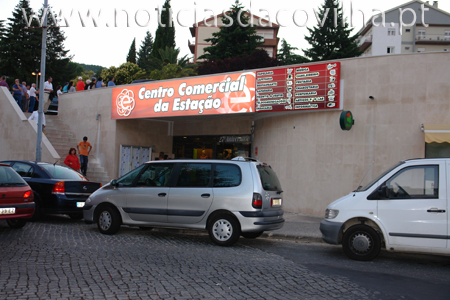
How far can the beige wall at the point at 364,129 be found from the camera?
39.3 ft

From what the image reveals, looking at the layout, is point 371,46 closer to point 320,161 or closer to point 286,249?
point 320,161

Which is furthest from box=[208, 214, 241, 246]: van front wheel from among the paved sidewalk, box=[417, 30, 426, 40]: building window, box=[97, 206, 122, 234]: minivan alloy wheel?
box=[417, 30, 426, 40]: building window

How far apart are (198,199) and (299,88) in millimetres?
6449

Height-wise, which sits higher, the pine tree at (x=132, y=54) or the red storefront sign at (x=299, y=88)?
the pine tree at (x=132, y=54)

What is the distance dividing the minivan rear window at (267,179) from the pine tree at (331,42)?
40.6 meters

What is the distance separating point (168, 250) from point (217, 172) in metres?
1.92

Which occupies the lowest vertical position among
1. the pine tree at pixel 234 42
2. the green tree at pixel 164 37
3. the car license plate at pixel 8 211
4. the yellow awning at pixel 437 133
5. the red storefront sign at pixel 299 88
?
the car license plate at pixel 8 211

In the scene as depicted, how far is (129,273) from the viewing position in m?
5.91

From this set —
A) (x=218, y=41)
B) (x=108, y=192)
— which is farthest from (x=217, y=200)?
(x=218, y=41)

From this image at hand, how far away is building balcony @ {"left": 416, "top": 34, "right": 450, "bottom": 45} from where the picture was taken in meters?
71.5

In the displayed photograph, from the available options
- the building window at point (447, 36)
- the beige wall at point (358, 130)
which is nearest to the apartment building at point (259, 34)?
the building window at point (447, 36)

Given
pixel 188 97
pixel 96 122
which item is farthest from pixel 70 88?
pixel 188 97

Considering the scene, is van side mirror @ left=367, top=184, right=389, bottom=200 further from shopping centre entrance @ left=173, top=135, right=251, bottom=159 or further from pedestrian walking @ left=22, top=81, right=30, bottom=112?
pedestrian walking @ left=22, top=81, right=30, bottom=112

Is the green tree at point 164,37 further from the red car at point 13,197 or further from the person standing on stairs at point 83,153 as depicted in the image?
the red car at point 13,197
